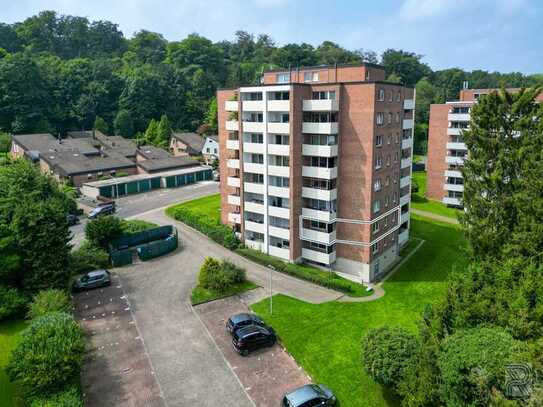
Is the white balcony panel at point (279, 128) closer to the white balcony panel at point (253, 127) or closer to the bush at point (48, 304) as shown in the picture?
the white balcony panel at point (253, 127)

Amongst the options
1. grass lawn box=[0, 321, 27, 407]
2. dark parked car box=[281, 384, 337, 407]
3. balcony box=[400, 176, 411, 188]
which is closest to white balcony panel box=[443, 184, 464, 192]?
balcony box=[400, 176, 411, 188]

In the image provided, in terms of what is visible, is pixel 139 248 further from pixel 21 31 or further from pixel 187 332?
pixel 21 31

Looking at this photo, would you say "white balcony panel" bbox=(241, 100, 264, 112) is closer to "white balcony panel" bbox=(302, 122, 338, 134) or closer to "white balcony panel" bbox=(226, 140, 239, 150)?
"white balcony panel" bbox=(226, 140, 239, 150)

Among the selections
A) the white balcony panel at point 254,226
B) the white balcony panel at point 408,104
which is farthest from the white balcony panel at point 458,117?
the white balcony panel at point 254,226

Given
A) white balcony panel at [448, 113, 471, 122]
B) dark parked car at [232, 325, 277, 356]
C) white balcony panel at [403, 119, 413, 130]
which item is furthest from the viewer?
white balcony panel at [448, 113, 471, 122]

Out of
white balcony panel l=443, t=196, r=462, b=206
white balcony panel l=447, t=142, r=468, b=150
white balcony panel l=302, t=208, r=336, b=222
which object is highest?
white balcony panel l=447, t=142, r=468, b=150
